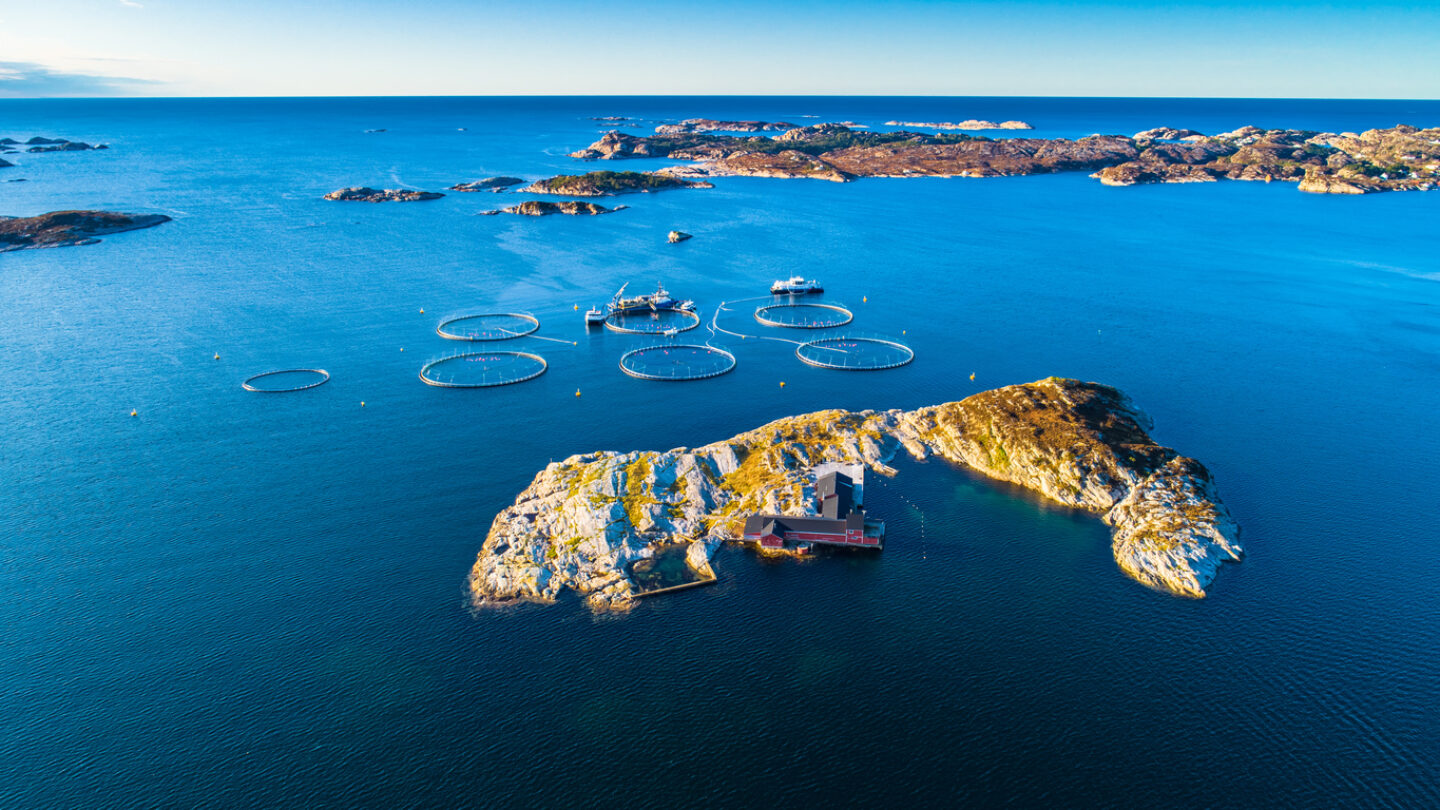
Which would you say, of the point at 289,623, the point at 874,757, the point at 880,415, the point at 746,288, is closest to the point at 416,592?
the point at 289,623

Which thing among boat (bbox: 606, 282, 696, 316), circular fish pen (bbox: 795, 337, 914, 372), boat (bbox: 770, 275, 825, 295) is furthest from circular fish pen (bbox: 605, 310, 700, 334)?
circular fish pen (bbox: 795, 337, 914, 372)

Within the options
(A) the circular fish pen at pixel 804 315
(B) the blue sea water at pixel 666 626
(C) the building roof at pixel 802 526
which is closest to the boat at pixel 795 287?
(A) the circular fish pen at pixel 804 315

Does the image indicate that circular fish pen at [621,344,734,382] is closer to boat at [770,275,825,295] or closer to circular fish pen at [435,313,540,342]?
circular fish pen at [435,313,540,342]

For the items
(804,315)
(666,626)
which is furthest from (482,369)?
(666,626)

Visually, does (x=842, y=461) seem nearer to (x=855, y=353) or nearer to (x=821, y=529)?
(x=821, y=529)

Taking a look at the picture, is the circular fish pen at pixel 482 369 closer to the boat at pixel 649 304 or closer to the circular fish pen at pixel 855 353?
the boat at pixel 649 304
